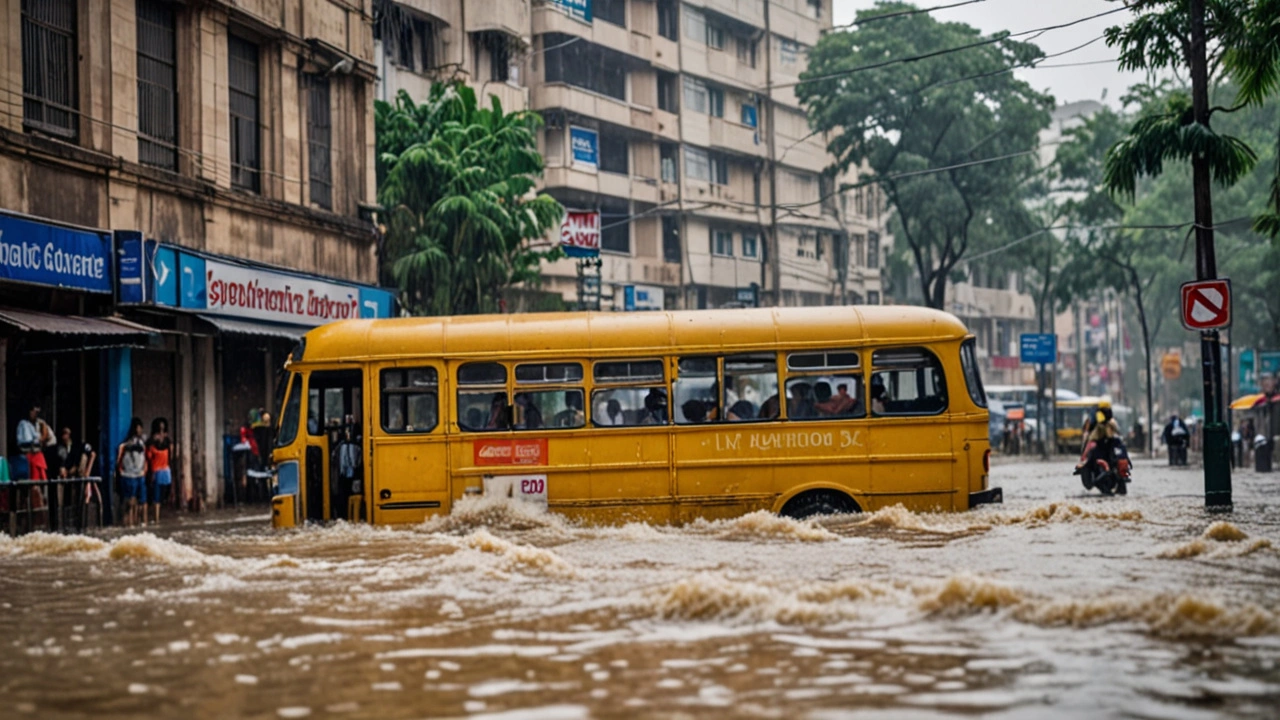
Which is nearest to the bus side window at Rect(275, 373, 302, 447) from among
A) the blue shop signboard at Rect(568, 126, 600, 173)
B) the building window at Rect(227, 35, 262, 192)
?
the building window at Rect(227, 35, 262, 192)

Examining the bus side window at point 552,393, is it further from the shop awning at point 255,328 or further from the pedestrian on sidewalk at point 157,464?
the shop awning at point 255,328

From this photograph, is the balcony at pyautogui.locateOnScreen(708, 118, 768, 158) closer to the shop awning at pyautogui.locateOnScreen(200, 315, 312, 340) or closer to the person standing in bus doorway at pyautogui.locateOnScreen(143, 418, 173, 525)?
the shop awning at pyautogui.locateOnScreen(200, 315, 312, 340)

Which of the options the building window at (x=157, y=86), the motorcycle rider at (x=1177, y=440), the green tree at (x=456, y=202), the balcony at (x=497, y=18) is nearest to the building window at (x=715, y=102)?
the balcony at (x=497, y=18)

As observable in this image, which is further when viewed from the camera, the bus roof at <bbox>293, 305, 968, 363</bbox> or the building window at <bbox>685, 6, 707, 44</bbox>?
the building window at <bbox>685, 6, 707, 44</bbox>

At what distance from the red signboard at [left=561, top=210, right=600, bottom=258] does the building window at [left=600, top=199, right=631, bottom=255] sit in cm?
1290

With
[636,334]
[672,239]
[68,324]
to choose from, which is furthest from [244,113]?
[672,239]

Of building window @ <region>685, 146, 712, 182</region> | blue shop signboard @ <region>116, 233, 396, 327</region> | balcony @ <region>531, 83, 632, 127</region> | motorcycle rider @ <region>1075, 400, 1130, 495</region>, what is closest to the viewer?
blue shop signboard @ <region>116, 233, 396, 327</region>

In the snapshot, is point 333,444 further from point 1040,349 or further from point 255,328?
point 1040,349

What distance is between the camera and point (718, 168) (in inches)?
2216

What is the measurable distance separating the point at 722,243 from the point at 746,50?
25.1 feet

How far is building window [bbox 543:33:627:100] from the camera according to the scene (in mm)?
47594

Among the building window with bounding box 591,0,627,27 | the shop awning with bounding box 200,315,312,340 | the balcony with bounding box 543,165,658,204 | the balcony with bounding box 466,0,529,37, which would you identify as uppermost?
the building window with bounding box 591,0,627,27

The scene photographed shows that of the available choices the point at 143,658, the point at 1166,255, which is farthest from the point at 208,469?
the point at 1166,255

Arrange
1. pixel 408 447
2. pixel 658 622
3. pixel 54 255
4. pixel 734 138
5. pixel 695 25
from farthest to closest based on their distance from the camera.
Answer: pixel 734 138 < pixel 695 25 < pixel 54 255 < pixel 408 447 < pixel 658 622
